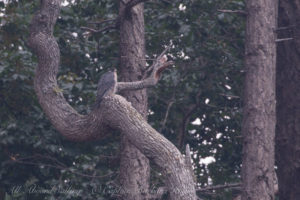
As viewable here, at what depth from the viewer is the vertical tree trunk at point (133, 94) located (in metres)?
6.36

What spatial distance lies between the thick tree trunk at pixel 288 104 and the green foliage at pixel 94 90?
87 cm

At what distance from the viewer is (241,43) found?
793 centimetres

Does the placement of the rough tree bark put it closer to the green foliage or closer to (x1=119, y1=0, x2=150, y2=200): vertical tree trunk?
(x1=119, y1=0, x2=150, y2=200): vertical tree trunk

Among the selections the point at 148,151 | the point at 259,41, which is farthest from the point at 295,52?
the point at 148,151

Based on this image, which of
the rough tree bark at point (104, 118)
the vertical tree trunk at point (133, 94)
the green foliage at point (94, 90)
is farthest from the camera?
the green foliage at point (94, 90)

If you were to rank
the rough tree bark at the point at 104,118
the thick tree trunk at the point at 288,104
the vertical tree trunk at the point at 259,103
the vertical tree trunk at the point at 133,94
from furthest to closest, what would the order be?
the vertical tree trunk at the point at 133,94 → the thick tree trunk at the point at 288,104 → the vertical tree trunk at the point at 259,103 → the rough tree bark at the point at 104,118

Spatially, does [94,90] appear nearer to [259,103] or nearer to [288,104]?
[259,103]

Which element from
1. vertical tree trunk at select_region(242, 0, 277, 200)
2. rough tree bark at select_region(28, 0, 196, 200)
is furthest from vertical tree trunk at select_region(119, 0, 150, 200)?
vertical tree trunk at select_region(242, 0, 277, 200)

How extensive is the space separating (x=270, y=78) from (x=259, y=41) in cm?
44

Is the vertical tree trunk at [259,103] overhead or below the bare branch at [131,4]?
below

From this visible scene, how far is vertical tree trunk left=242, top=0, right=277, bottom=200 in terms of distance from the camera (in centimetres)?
581

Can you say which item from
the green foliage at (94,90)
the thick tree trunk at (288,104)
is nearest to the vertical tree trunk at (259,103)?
the thick tree trunk at (288,104)

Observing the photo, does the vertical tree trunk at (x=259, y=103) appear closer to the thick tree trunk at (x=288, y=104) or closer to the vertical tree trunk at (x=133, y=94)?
the thick tree trunk at (x=288, y=104)

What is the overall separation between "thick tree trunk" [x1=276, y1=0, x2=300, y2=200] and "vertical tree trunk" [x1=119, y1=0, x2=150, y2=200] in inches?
63.5
